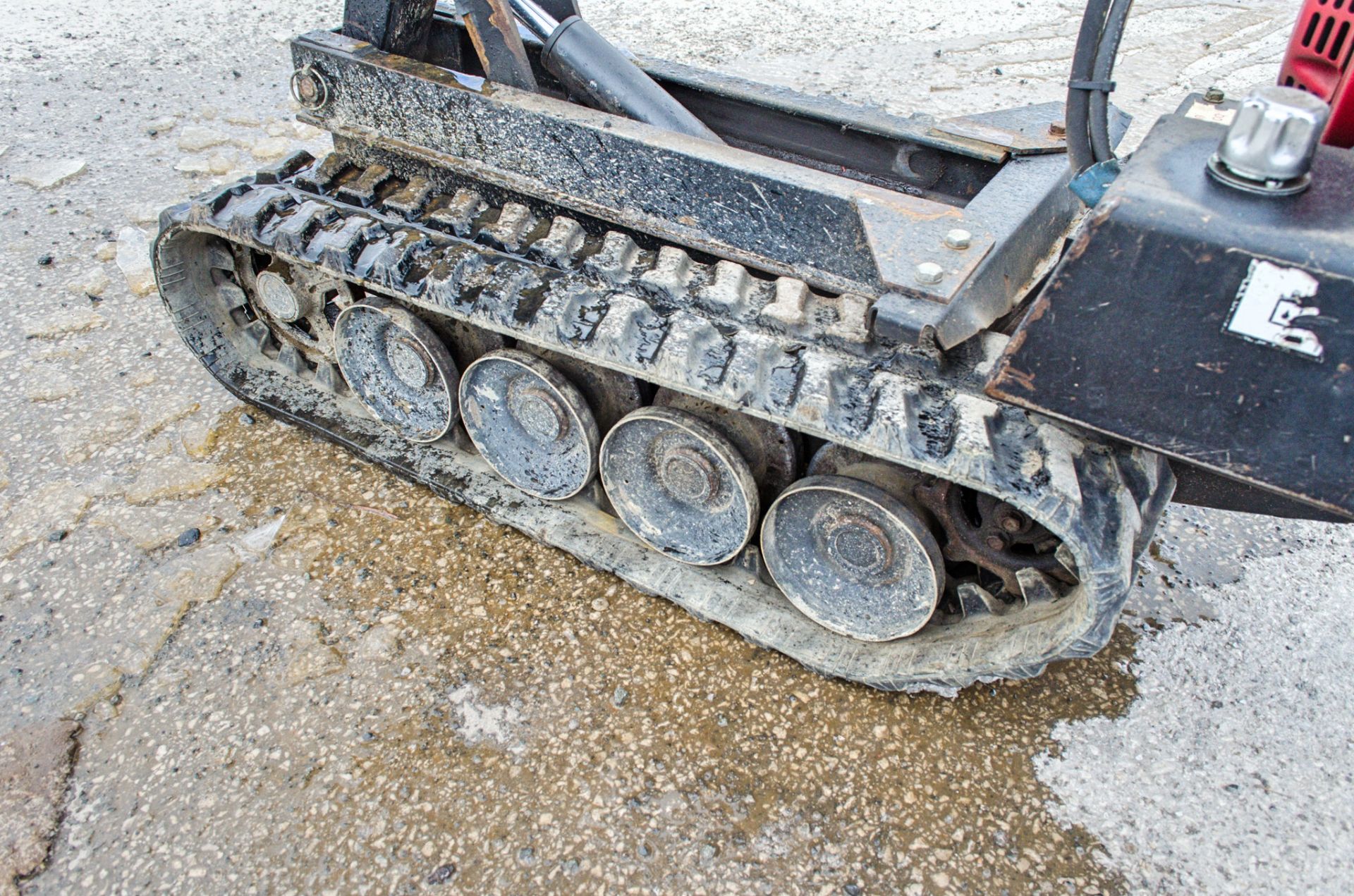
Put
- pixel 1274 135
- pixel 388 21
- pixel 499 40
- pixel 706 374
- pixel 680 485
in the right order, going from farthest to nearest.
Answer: pixel 388 21, pixel 499 40, pixel 680 485, pixel 706 374, pixel 1274 135

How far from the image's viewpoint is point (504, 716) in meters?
2.37

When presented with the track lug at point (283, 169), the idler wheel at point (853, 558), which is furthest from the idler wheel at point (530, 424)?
the track lug at point (283, 169)

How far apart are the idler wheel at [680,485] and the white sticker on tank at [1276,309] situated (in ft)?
3.80

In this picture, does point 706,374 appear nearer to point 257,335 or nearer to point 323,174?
point 323,174

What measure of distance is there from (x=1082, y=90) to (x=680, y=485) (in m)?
1.30

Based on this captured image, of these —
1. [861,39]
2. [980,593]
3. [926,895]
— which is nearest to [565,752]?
[926,895]

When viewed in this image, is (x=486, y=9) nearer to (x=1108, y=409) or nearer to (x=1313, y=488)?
(x=1108, y=409)

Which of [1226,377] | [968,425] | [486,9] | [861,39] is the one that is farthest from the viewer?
[861,39]

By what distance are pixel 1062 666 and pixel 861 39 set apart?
183 inches

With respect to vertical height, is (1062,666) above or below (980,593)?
below

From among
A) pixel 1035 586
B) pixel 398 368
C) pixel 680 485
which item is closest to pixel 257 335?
pixel 398 368

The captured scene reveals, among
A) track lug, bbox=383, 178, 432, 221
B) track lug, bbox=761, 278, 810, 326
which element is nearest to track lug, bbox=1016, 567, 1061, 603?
track lug, bbox=761, 278, 810, 326

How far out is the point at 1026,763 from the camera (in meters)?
2.29

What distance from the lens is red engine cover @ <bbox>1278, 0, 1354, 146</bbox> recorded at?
1764 millimetres
